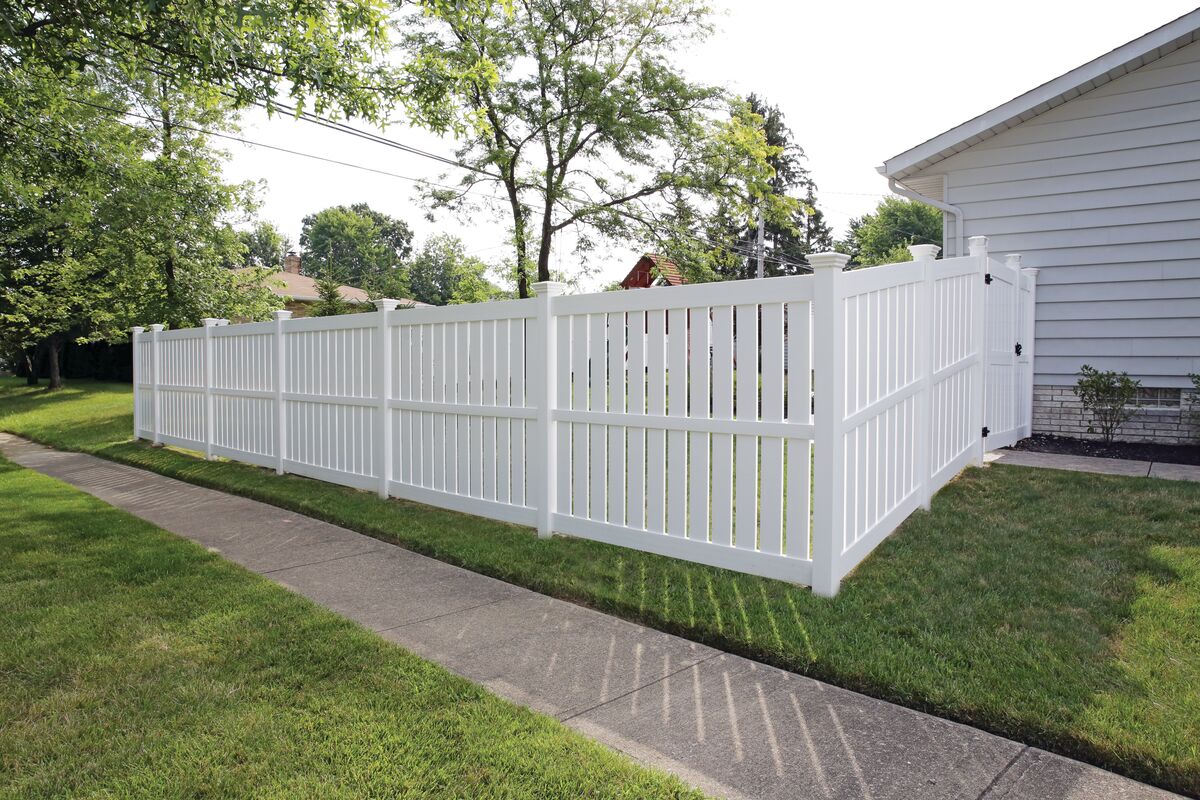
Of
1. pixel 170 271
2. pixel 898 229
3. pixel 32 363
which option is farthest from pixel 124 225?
pixel 898 229

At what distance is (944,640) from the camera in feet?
10.4

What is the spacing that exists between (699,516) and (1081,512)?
284cm

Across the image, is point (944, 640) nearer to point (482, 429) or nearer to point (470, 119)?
point (482, 429)

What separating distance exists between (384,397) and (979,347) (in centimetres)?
509

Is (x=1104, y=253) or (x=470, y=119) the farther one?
(x=470, y=119)

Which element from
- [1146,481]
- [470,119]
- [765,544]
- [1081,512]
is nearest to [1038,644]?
[765,544]

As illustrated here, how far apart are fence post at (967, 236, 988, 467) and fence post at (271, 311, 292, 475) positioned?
6712 mm

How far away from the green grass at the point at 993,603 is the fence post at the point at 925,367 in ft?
0.92

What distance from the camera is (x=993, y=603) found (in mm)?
3584

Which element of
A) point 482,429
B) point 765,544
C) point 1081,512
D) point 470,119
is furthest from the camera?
point 470,119

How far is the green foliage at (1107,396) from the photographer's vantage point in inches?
290

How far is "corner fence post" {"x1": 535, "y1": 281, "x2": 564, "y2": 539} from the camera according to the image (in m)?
5.03

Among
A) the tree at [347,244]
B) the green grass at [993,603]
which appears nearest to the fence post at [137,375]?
the green grass at [993,603]

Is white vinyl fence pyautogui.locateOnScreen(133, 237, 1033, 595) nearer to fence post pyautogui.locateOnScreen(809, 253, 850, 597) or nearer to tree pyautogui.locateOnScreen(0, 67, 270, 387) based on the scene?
fence post pyautogui.locateOnScreen(809, 253, 850, 597)
